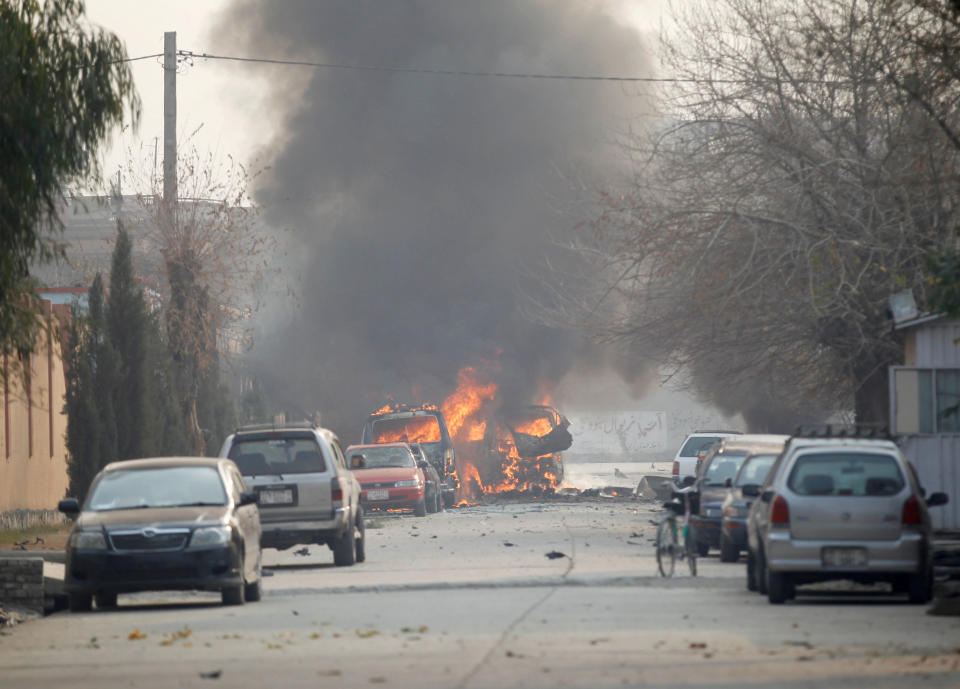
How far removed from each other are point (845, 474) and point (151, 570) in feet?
20.8

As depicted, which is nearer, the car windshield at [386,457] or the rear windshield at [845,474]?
the rear windshield at [845,474]

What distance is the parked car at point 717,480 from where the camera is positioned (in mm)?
19984

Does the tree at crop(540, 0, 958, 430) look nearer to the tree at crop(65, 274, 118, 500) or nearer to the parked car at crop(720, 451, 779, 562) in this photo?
the parked car at crop(720, 451, 779, 562)

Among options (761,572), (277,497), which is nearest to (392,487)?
(277,497)

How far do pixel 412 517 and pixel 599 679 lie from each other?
2436 centimetres

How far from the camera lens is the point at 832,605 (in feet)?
44.1

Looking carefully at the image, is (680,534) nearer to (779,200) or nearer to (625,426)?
(779,200)

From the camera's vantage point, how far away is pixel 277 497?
18.9 meters

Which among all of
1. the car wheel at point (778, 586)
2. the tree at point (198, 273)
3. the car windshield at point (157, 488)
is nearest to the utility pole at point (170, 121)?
the tree at point (198, 273)

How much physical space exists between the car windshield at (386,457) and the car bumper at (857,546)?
63.6 feet

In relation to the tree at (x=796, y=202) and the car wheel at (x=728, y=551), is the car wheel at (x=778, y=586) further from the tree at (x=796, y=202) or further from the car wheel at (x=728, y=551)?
the tree at (x=796, y=202)

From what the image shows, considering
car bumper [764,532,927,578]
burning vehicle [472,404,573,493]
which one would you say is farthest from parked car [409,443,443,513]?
car bumper [764,532,927,578]

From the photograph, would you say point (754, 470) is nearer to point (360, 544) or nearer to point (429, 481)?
point (360, 544)

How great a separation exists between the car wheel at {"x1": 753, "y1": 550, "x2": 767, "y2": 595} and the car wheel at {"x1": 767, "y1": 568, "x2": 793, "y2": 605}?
321 mm
